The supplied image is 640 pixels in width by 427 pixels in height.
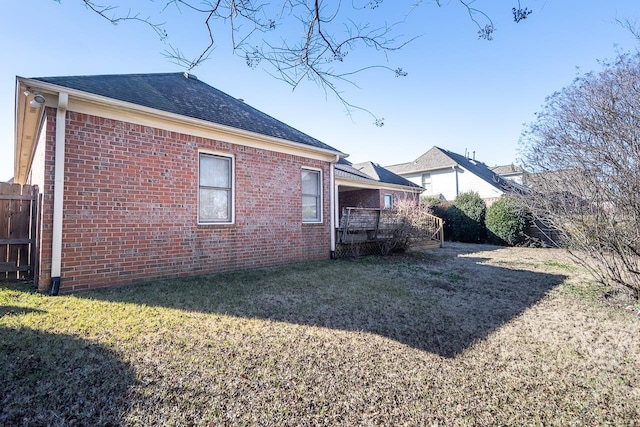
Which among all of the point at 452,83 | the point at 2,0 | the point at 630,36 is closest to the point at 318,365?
the point at 2,0

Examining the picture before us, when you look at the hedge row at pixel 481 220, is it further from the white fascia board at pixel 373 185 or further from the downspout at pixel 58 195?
the downspout at pixel 58 195

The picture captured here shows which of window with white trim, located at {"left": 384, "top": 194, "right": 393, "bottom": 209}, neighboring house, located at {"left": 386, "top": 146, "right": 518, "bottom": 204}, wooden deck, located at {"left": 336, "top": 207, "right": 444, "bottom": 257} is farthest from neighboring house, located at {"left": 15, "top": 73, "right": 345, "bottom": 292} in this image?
neighboring house, located at {"left": 386, "top": 146, "right": 518, "bottom": 204}

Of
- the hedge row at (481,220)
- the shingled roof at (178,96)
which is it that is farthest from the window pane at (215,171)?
the hedge row at (481,220)

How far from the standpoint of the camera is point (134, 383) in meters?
2.46

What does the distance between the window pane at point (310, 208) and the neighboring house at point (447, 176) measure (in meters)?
13.6

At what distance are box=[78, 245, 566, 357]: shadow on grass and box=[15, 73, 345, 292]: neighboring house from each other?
613 mm

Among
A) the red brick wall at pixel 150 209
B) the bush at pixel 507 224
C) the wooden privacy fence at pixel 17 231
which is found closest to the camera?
the red brick wall at pixel 150 209

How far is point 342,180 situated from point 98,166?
939 cm

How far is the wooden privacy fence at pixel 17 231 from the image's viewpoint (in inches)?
217

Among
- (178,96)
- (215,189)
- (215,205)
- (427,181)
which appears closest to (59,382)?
(215,205)

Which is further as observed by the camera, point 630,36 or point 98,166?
point 98,166

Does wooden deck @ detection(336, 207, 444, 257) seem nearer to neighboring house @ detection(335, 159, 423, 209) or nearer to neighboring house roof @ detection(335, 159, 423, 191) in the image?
neighboring house @ detection(335, 159, 423, 209)

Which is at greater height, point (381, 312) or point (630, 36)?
point (630, 36)

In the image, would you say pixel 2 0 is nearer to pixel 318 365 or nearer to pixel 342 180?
pixel 318 365
